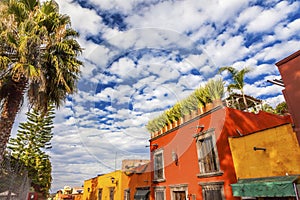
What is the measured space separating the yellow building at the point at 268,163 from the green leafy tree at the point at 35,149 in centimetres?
2156

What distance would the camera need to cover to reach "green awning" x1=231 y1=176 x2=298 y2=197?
5.75 m

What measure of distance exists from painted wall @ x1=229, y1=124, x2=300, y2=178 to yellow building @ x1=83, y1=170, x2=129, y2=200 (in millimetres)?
10871

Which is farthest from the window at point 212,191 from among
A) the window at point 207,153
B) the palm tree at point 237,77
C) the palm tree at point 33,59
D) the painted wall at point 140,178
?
the palm tree at point 237,77

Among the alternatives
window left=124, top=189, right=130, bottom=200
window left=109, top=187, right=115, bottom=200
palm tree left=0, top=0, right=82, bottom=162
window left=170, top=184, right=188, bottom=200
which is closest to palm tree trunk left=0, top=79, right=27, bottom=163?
palm tree left=0, top=0, right=82, bottom=162

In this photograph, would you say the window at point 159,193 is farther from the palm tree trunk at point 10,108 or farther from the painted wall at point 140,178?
the palm tree trunk at point 10,108

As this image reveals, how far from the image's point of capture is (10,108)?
20.5 feet

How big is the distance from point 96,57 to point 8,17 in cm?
306

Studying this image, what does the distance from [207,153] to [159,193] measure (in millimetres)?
4698

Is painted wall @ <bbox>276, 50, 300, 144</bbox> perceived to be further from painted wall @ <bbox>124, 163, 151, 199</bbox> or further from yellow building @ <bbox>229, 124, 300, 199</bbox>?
painted wall @ <bbox>124, 163, 151, 199</bbox>

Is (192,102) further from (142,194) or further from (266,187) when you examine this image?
(142,194)

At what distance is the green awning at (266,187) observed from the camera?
5.75 m

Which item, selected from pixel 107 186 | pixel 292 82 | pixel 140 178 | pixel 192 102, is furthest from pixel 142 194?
pixel 292 82

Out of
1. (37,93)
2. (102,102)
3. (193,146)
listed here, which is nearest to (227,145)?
(193,146)

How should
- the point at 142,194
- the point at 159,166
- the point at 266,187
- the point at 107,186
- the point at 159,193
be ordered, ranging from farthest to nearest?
the point at 107,186
the point at 142,194
the point at 159,166
the point at 159,193
the point at 266,187
